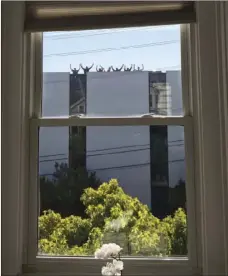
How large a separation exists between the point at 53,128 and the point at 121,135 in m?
0.36

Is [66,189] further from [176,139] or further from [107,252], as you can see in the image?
[176,139]

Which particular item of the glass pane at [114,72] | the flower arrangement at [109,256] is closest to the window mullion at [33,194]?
the glass pane at [114,72]

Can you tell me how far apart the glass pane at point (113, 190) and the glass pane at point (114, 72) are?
0.12m

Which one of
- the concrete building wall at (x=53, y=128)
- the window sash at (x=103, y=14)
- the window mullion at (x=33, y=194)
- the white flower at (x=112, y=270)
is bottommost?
the white flower at (x=112, y=270)

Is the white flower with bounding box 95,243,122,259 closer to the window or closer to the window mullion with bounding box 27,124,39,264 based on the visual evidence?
the window

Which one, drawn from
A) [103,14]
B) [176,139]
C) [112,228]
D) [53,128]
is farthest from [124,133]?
[103,14]

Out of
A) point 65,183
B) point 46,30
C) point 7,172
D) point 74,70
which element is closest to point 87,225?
point 65,183

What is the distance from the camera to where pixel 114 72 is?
2.42 m

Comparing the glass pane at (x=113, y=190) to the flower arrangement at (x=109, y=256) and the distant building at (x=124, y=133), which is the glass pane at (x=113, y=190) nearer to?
the distant building at (x=124, y=133)

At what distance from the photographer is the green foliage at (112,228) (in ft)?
7.51

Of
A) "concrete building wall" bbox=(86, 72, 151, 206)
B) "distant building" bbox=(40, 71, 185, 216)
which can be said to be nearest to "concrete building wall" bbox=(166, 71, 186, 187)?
"distant building" bbox=(40, 71, 185, 216)

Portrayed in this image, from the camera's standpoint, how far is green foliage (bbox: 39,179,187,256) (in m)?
2.29

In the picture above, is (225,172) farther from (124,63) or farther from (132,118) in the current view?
(124,63)

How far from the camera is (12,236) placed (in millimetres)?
2242
